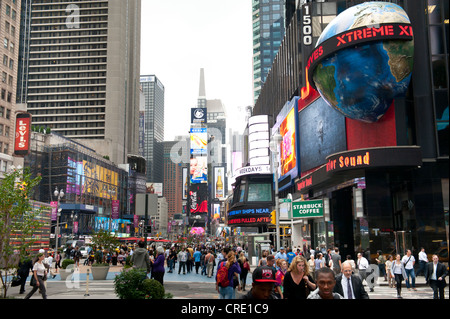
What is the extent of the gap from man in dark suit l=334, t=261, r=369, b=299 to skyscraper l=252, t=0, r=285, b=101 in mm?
167584

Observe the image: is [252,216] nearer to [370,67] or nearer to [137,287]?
[370,67]

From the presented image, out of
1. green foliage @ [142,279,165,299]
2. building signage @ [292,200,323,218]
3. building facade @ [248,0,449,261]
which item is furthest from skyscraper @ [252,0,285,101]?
green foliage @ [142,279,165,299]

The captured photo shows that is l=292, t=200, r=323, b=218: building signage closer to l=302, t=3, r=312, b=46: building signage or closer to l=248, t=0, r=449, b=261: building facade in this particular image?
l=248, t=0, r=449, b=261: building facade

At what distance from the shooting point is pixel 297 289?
8.70 m

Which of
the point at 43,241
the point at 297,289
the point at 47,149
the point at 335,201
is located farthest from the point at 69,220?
the point at 297,289

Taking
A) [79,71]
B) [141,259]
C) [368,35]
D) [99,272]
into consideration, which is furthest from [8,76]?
[79,71]

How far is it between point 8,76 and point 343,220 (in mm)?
61242

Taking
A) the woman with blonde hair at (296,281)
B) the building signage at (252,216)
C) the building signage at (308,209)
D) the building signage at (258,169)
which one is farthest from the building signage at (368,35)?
the building signage at (258,169)

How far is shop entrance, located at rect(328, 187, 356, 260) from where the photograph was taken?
38188 mm

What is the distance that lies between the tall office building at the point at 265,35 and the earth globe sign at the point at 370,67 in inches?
5651

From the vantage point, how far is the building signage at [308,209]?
23578 millimetres
